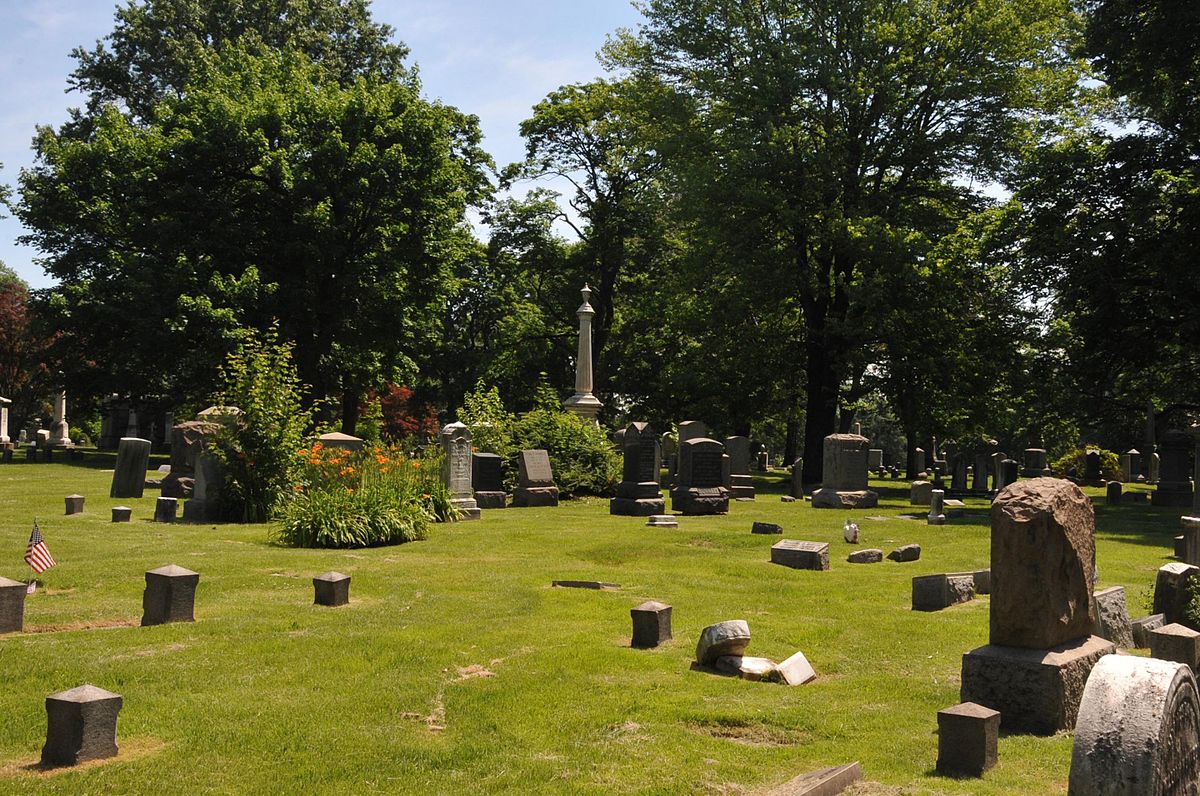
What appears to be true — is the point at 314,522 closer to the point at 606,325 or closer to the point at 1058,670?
the point at 1058,670

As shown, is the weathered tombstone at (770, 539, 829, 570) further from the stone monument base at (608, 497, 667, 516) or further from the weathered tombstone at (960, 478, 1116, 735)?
the stone monument base at (608, 497, 667, 516)

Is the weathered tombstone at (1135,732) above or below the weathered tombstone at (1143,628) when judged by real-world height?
above

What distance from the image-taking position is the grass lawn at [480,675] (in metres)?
5.93

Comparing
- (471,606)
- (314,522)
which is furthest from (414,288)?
(471,606)

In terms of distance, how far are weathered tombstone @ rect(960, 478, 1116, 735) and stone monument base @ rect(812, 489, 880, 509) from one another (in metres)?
18.0

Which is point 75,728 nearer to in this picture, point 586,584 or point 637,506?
point 586,584

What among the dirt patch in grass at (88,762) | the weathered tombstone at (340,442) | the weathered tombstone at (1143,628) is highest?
the weathered tombstone at (340,442)

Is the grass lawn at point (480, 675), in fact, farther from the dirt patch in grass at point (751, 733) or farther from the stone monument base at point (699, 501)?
the stone monument base at point (699, 501)

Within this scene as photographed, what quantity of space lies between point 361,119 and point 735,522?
20280 millimetres

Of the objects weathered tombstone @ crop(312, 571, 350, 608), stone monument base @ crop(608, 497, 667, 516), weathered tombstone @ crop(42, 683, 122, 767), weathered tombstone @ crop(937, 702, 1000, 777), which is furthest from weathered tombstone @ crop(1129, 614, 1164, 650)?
stone monument base @ crop(608, 497, 667, 516)

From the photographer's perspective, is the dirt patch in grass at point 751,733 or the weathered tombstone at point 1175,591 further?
the weathered tombstone at point 1175,591

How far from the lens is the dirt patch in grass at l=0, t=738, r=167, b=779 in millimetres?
5664

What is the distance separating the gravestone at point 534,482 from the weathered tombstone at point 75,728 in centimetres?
1750

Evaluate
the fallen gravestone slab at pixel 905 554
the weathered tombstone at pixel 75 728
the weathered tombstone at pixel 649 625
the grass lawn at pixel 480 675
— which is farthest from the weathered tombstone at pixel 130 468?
the weathered tombstone at pixel 75 728
